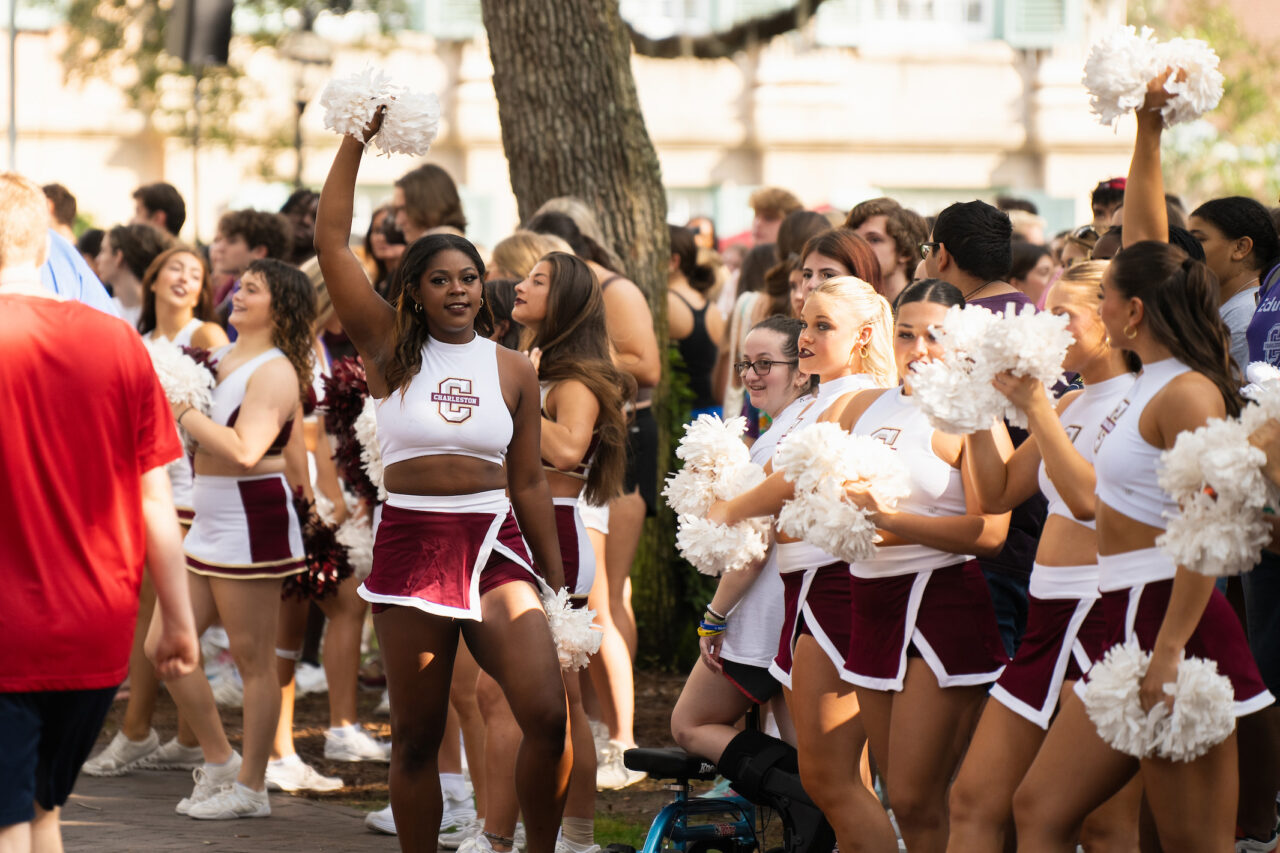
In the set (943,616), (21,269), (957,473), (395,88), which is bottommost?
(943,616)

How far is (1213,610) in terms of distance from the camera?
3.48 meters

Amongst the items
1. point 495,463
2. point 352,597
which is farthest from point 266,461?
point 495,463

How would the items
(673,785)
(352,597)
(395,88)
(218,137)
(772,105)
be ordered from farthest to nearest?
(772,105) → (218,137) → (352,597) → (673,785) → (395,88)

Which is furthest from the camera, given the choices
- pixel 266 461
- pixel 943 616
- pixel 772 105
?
pixel 772 105

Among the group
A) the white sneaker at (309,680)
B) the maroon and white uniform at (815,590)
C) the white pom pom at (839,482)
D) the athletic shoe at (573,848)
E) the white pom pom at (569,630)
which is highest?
the white pom pom at (839,482)

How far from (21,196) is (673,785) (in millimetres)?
2659

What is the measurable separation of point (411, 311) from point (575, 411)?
2.92 ft

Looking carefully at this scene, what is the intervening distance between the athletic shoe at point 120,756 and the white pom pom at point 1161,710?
473cm

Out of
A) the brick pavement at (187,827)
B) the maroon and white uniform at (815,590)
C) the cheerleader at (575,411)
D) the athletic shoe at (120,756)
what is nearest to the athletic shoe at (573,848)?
the cheerleader at (575,411)

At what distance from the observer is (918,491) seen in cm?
419

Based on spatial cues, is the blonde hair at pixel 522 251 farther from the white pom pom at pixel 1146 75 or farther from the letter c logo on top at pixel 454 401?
the white pom pom at pixel 1146 75

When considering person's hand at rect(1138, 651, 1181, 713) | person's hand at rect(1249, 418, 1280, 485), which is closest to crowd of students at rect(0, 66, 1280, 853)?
person's hand at rect(1138, 651, 1181, 713)

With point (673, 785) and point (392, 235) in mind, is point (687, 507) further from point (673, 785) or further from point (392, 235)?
point (392, 235)

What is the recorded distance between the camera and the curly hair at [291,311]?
6.27 m
